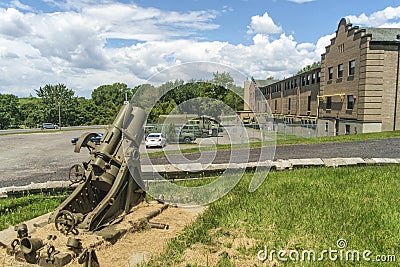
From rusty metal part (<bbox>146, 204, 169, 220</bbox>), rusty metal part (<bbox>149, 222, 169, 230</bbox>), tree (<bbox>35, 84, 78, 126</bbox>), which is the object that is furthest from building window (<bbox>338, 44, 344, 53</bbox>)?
tree (<bbox>35, 84, 78, 126</bbox>)

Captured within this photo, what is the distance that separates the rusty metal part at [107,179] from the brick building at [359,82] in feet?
77.3

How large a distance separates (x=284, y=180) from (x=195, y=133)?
2.96 meters

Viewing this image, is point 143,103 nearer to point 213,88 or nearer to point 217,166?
point 213,88

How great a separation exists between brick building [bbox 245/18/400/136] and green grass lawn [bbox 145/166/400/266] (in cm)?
1900

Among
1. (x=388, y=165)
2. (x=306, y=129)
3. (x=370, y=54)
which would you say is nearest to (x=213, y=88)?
(x=388, y=165)

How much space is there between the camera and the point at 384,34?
26547mm

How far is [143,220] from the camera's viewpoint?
6148 mm

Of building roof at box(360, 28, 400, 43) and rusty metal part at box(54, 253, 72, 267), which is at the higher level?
building roof at box(360, 28, 400, 43)

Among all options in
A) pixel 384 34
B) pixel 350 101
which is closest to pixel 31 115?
pixel 350 101

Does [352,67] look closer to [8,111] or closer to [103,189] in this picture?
[103,189]

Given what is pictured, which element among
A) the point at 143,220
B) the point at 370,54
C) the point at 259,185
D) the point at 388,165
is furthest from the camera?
the point at 370,54

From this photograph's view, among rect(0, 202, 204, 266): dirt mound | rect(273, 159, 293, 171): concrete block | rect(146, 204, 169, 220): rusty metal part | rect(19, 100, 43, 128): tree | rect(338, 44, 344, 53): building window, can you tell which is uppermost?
rect(338, 44, 344, 53): building window

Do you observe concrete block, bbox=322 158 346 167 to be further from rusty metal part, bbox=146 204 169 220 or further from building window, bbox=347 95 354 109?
building window, bbox=347 95 354 109

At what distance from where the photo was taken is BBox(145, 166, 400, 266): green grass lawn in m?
4.77
